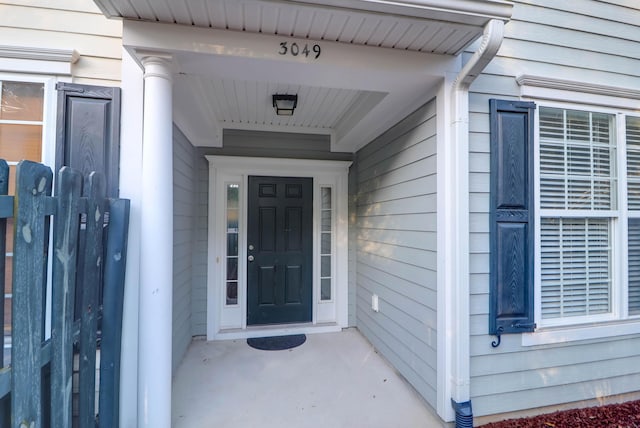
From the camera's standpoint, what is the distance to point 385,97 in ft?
7.75

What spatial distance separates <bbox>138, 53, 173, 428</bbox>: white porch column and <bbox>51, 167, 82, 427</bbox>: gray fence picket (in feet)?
1.21

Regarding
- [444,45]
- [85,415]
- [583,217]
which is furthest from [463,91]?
[85,415]

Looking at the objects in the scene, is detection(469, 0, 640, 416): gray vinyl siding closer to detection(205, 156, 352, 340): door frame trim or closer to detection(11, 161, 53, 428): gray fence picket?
detection(205, 156, 352, 340): door frame trim

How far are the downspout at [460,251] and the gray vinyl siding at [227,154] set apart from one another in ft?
6.60

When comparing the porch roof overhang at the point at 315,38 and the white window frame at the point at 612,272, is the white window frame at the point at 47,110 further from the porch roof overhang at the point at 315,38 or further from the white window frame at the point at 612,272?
the white window frame at the point at 612,272

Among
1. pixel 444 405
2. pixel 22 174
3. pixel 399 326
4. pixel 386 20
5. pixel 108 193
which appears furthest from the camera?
pixel 399 326

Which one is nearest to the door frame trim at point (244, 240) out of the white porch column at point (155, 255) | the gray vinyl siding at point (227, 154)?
the gray vinyl siding at point (227, 154)

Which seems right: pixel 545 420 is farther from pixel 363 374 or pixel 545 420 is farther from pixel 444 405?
pixel 363 374

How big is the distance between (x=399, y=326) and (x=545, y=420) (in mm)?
1129

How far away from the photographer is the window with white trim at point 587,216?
2.29 meters

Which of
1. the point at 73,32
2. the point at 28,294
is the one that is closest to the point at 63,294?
the point at 28,294

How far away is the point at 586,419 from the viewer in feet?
6.98

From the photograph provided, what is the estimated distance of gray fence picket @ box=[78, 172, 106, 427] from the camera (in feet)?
4.82

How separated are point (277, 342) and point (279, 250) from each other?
1065 mm
